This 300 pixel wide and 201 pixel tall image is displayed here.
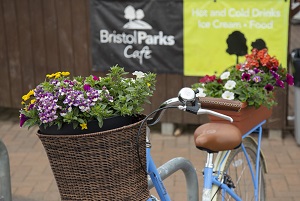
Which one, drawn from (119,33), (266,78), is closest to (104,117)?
(266,78)

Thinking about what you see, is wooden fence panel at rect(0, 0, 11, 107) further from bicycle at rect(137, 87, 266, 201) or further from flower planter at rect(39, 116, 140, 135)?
flower planter at rect(39, 116, 140, 135)

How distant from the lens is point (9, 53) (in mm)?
6840

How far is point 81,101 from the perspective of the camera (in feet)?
7.61

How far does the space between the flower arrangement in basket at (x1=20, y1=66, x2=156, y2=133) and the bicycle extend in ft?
0.40

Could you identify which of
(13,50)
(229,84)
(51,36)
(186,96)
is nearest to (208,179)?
(186,96)

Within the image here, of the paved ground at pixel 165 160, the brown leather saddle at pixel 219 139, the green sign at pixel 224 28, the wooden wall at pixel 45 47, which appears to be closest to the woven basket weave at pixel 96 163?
the brown leather saddle at pixel 219 139

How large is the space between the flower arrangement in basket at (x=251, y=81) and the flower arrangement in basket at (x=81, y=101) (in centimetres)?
121

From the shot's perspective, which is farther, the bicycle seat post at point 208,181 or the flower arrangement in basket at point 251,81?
the flower arrangement in basket at point 251,81

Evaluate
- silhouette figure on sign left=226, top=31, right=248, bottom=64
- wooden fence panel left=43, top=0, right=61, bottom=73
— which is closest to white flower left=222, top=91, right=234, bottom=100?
silhouette figure on sign left=226, top=31, right=248, bottom=64

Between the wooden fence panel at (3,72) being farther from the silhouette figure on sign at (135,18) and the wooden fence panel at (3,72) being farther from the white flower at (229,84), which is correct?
the white flower at (229,84)

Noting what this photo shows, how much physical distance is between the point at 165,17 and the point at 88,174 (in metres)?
3.97

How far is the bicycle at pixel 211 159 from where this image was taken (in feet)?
8.64

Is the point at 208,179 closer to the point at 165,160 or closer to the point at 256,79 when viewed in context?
the point at 256,79

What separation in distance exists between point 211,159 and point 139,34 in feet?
10.7
